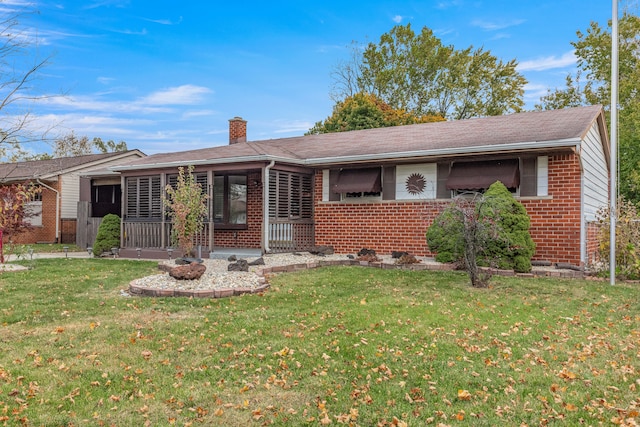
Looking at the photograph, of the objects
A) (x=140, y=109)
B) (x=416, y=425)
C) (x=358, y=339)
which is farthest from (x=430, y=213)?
(x=140, y=109)

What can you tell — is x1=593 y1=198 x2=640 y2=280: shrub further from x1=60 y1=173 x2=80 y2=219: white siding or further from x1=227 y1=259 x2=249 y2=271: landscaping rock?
x1=60 y1=173 x2=80 y2=219: white siding

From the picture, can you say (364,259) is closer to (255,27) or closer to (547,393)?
(547,393)

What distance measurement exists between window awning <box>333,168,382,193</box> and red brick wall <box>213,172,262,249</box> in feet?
9.30

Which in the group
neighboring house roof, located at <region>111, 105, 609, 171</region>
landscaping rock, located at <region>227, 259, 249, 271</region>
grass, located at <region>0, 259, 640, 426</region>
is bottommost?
grass, located at <region>0, 259, 640, 426</region>

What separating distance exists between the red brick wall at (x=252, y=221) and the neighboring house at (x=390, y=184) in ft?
0.12

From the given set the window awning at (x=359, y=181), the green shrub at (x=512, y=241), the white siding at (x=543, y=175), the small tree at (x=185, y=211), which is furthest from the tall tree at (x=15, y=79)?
the white siding at (x=543, y=175)

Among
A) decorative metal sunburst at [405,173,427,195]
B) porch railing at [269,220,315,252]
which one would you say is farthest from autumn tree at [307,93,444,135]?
decorative metal sunburst at [405,173,427,195]

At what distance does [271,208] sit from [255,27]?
7.73 meters

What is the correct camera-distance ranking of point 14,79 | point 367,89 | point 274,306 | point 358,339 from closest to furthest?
point 358,339
point 274,306
point 14,79
point 367,89

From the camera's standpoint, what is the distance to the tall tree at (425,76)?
1266 inches

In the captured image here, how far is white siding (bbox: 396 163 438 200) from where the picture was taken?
11.4m

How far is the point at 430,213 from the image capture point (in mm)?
11172

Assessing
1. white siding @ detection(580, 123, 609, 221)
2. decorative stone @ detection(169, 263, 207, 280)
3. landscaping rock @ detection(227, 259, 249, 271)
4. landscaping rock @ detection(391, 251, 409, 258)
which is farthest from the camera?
landscaping rock @ detection(391, 251, 409, 258)

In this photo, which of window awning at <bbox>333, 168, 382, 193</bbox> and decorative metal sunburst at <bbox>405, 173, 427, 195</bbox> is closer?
decorative metal sunburst at <bbox>405, 173, 427, 195</bbox>
